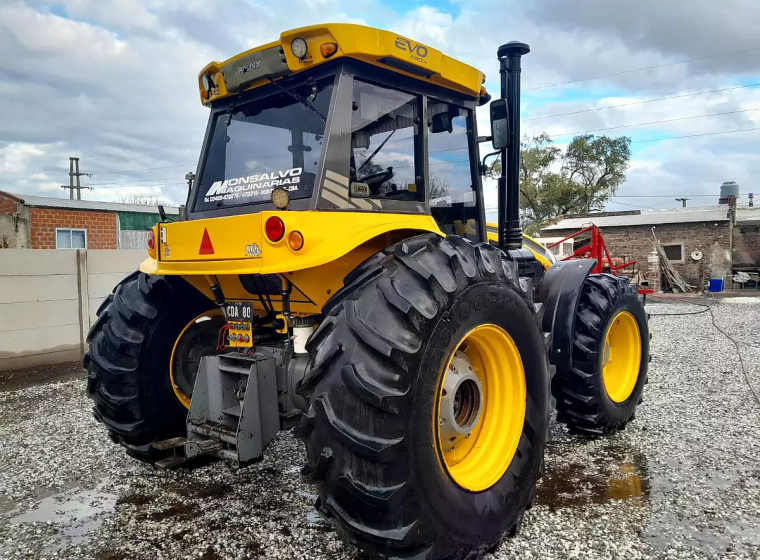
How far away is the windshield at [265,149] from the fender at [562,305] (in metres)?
2.37

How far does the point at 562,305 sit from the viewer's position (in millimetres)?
4461

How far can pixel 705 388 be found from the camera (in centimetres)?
636

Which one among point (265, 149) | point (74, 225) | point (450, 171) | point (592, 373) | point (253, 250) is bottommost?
point (592, 373)

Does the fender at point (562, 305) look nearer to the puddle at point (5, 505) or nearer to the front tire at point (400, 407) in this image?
the front tire at point (400, 407)

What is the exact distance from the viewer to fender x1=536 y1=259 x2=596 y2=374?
4.40 meters

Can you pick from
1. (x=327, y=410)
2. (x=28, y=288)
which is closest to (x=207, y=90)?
(x=327, y=410)

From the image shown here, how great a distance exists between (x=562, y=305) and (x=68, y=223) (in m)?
18.5

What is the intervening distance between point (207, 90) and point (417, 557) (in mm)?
3096

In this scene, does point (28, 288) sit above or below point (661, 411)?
above

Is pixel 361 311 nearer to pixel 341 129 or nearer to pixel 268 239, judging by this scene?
pixel 268 239

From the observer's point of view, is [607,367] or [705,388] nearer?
[607,367]

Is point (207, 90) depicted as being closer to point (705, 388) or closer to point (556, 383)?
point (556, 383)

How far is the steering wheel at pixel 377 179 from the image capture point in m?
3.23

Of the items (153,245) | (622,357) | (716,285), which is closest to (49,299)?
(153,245)
